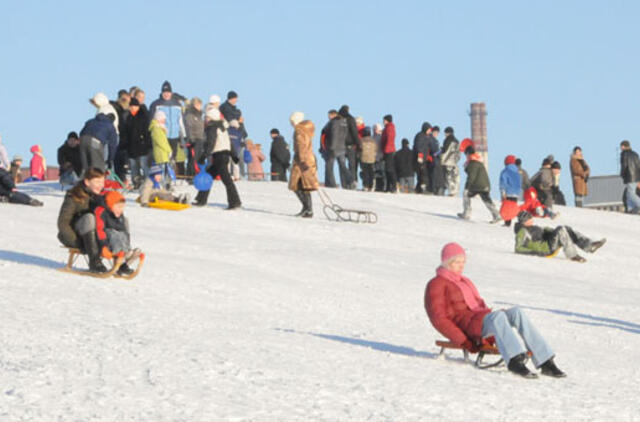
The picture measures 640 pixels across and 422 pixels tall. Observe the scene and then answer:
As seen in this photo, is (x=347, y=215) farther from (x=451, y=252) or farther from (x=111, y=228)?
(x=451, y=252)

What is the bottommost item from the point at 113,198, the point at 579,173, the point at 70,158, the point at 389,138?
the point at 113,198

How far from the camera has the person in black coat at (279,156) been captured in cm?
2725

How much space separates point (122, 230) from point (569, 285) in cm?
619

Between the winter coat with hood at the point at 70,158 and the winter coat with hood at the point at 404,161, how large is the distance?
8793 millimetres

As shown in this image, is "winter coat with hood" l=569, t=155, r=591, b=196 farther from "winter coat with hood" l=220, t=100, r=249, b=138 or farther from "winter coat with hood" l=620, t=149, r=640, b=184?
"winter coat with hood" l=220, t=100, r=249, b=138

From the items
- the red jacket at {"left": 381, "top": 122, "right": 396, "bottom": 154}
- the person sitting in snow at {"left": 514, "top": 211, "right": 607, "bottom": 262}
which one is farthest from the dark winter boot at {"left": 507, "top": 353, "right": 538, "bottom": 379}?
the red jacket at {"left": 381, "top": 122, "right": 396, "bottom": 154}

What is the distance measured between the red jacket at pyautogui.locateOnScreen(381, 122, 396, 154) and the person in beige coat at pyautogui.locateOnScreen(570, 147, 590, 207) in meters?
5.60

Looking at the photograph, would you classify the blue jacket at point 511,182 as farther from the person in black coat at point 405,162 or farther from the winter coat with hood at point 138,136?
the winter coat with hood at point 138,136

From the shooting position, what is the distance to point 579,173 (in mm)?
30078

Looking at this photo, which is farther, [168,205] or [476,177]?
[476,177]

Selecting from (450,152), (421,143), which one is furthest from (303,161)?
(450,152)

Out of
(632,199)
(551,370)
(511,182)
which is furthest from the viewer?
(632,199)

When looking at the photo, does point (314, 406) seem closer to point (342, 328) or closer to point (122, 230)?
point (342, 328)

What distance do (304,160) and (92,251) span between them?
8265 mm
